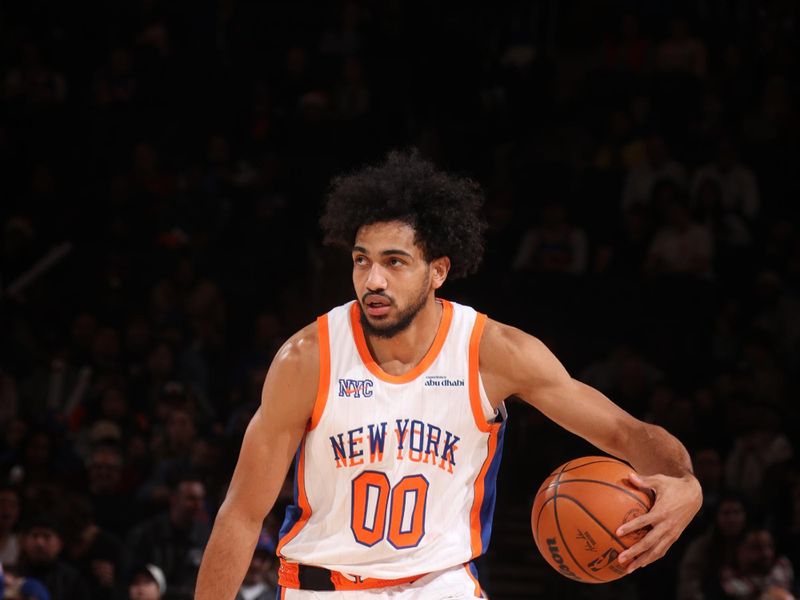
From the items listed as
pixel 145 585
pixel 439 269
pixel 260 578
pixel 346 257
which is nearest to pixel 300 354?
pixel 439 269

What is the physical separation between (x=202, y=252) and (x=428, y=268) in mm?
6880

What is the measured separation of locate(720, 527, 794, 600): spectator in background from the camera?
7.54 meters

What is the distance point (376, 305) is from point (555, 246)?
6182mm

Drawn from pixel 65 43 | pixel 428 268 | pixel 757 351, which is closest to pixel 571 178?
pixel 757 351

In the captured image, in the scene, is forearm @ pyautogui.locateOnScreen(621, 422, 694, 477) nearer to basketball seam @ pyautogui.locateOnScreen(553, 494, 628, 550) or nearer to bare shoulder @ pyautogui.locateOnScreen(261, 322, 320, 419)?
basketball seam @ pyautogui.locateOnScreen(553, 494, 628, 550)

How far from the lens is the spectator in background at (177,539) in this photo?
26.0ft

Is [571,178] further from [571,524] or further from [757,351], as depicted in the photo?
[571,524]

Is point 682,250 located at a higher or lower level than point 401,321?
higher

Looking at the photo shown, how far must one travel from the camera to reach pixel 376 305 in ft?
13.5

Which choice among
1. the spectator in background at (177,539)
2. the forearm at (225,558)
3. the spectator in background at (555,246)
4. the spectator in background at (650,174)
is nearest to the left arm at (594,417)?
the forearm at (225,558)

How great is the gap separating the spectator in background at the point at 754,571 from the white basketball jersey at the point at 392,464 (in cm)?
378

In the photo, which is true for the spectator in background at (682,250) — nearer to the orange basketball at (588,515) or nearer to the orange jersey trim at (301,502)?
the orange basketball at (588,515)

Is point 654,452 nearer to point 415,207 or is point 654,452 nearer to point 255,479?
point 415,207

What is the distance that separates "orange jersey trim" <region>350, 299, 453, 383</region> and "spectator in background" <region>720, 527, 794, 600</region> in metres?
4.00
